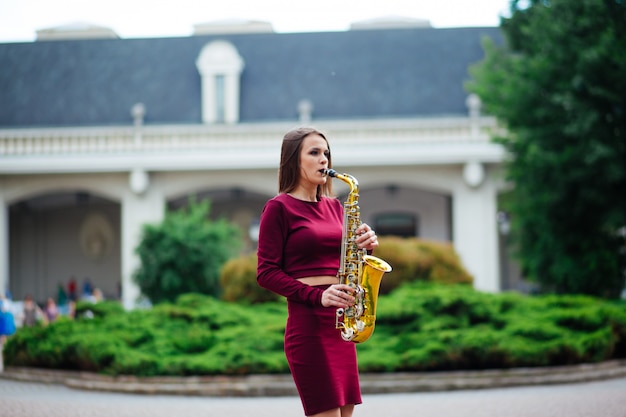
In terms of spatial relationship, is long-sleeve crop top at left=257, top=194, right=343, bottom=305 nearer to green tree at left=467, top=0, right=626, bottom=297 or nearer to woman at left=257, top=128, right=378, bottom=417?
woman at left=257, top=128, right=378, bottom=417

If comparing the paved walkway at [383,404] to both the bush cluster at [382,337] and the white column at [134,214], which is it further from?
the white column at [134,214]

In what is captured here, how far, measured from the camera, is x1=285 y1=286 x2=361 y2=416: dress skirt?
4297 mm

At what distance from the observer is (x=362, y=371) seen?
1093 centimetres

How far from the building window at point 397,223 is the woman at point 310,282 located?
29.9 meters

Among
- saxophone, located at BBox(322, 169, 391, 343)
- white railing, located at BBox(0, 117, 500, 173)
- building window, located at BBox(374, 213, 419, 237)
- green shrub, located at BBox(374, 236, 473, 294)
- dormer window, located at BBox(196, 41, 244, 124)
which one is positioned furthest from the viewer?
building window, located at BBox(374, 213, 419, 237)

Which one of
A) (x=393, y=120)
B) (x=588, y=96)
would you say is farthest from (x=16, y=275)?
(x=588, y=96)

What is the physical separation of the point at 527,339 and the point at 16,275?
27.9 meters

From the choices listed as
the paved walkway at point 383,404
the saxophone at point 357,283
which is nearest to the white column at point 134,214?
the paved walkway at point 383,404

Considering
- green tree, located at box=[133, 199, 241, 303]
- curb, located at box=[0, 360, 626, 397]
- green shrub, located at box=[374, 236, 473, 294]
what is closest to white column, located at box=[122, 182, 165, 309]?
green tree, located at box=[133, 199, 241, 303]

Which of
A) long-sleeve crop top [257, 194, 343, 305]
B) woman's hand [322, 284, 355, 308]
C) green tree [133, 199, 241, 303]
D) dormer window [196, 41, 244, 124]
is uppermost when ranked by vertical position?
dormer window [196, 41, 244, 124]

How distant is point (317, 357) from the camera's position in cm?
432

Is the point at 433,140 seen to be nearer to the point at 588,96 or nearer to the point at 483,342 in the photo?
the point at 588,96

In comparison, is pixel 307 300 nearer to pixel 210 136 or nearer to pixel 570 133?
pixel 570 133

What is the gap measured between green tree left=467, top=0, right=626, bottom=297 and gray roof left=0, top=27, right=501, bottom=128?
818cm
